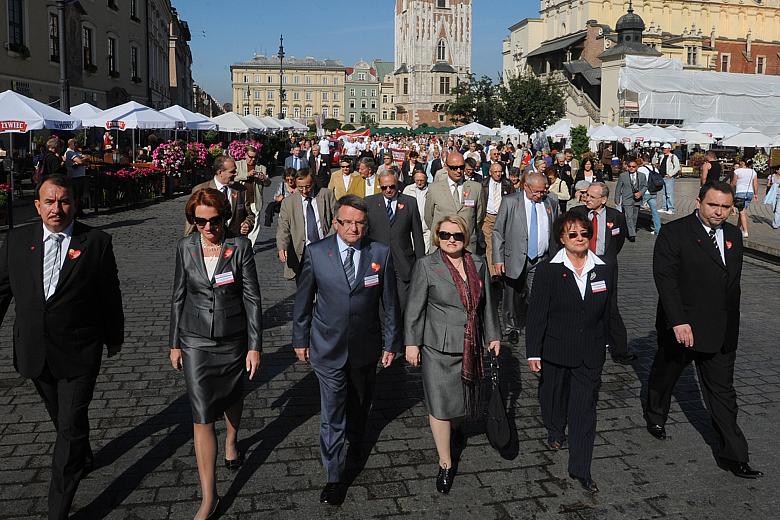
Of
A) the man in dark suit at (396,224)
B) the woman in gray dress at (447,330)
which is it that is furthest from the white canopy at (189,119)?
the woman in gray dress at (447,330)

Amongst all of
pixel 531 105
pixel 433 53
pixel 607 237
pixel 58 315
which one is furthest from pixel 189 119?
pixel 433 53

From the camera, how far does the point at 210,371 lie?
4.15 metres

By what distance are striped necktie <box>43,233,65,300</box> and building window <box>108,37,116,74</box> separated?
35.3 m

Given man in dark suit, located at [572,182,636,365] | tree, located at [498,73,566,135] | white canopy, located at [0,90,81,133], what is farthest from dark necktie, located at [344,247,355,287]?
tree, located at [498,73,566,135]

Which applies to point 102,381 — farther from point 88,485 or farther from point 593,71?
point 593,71

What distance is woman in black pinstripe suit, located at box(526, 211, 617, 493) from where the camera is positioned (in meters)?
4.57

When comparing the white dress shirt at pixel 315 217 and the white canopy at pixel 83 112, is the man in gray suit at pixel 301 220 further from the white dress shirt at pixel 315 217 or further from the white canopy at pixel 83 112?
the white canopy at pixel 83 112

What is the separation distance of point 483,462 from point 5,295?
304 centimetres

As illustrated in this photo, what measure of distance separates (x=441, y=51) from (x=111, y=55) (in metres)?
103

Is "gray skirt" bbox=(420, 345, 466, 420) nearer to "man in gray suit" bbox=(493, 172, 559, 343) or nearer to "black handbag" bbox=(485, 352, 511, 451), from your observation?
"black handbag" bbox=(485, 352, 511, 451)

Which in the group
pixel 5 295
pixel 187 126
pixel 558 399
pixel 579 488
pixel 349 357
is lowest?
pixel 579 488

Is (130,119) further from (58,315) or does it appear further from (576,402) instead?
(576,402)

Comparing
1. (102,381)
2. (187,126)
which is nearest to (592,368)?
(102,381)

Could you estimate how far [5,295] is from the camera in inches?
162
